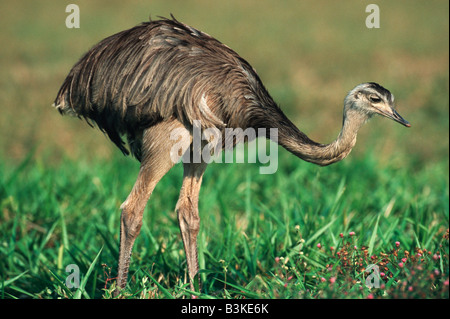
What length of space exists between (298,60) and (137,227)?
276 inches

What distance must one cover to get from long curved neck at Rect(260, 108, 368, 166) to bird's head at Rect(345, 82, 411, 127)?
0.11ft

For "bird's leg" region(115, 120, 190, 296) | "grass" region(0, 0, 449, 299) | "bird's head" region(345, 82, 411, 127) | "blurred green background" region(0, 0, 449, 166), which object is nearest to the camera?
"bird's head" region(345, 82, 411, 127)

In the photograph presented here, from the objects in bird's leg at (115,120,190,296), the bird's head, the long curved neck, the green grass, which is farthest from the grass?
the bird's head

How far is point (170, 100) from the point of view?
3.14 metres

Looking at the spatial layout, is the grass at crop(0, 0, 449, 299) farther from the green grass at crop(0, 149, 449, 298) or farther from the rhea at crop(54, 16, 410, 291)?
the rhea at crop(54, 16, 410, 291)

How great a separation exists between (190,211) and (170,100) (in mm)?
737

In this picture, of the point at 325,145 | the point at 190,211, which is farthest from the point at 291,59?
the point at 325,145

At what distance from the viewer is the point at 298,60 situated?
9969 millimetres

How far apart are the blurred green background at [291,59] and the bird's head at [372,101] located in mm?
2900

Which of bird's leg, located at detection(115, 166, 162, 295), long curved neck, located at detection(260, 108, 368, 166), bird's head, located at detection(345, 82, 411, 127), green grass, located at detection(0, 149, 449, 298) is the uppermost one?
bird's head, located at detection(345, 82, 411, 127)

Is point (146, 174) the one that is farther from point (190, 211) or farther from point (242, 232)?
point (242, 232)

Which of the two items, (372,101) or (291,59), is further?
(291,59)

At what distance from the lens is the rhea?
3129 mm

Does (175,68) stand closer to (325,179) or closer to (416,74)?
(325,179)
